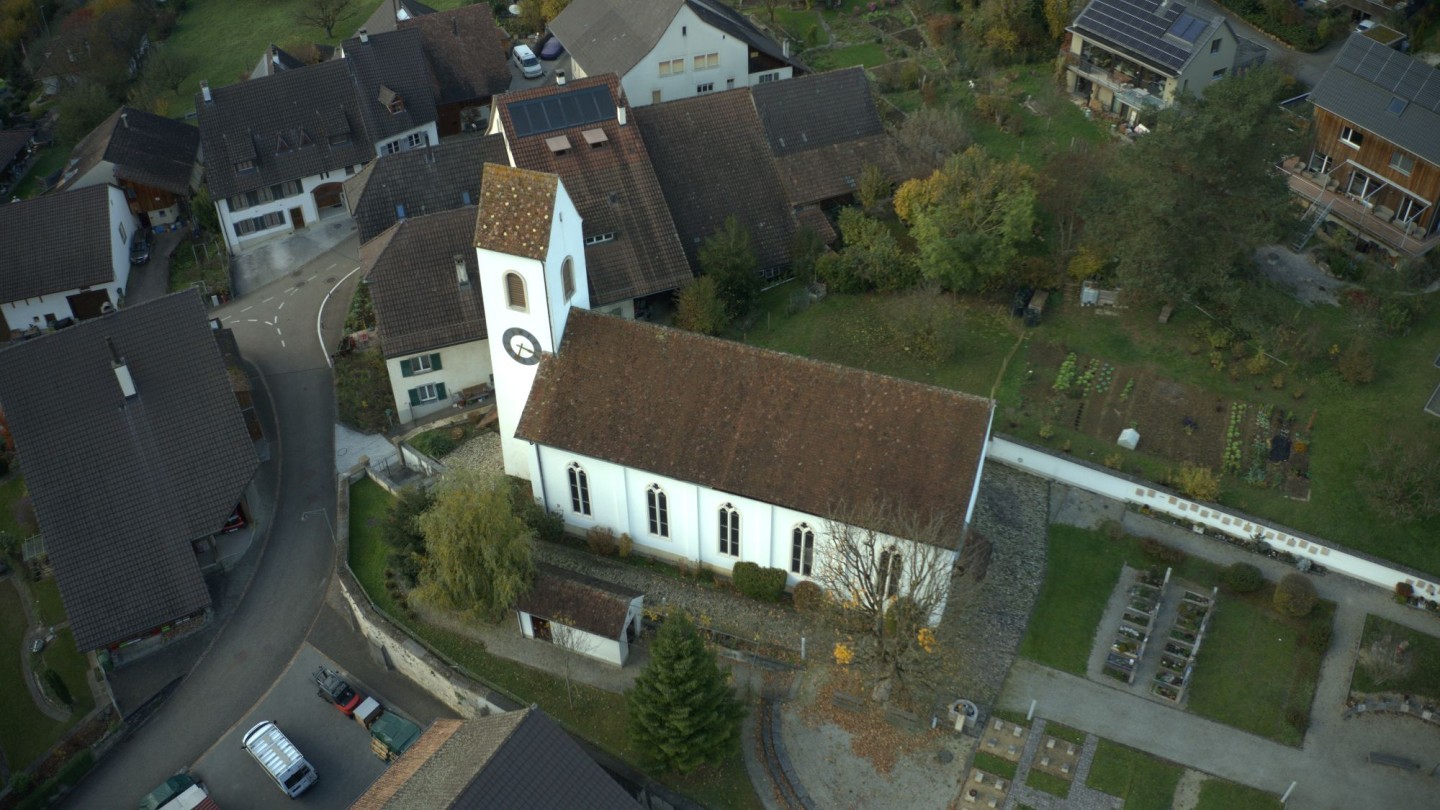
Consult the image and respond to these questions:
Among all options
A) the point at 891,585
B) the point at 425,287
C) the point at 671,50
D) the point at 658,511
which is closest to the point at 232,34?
the point at 671,50

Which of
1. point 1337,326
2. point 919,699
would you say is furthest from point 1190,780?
point 1337,326

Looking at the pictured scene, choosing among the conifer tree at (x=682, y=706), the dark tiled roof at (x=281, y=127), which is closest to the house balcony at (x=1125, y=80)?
the dark tiled roof at (x=281, y=127)

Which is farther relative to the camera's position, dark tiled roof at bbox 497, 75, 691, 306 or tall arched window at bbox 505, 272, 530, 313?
dark tiled roof at bbox 497, 75, 691, 306

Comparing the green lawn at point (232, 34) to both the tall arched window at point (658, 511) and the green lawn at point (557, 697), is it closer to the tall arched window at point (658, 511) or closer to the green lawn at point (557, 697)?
the green lawn at point (557, 697)

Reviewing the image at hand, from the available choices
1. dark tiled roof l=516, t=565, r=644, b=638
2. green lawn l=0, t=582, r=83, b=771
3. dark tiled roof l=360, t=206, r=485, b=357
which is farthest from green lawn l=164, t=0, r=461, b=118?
dark tiled roof l=516, t=565, r=644, b=638

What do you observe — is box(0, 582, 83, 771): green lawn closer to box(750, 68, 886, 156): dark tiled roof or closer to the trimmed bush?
box(750, 68, 886, 156): dark tiled roof

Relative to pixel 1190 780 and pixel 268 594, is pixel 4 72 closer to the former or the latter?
pixel 268 594

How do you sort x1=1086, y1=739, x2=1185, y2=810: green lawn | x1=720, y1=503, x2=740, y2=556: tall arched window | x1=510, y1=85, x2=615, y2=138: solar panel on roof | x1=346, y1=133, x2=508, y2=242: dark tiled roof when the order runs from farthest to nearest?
x1=346, y1=133, x2=508, y2=242: dark tiled roof
x1=510, y1=85, x2=615, y2=138: solar panel on roof
x1=720, y1=503, x2=740, y2=556: tall arched window
x1=1086, y1=739, x2=1185, y2=810: green lawn
